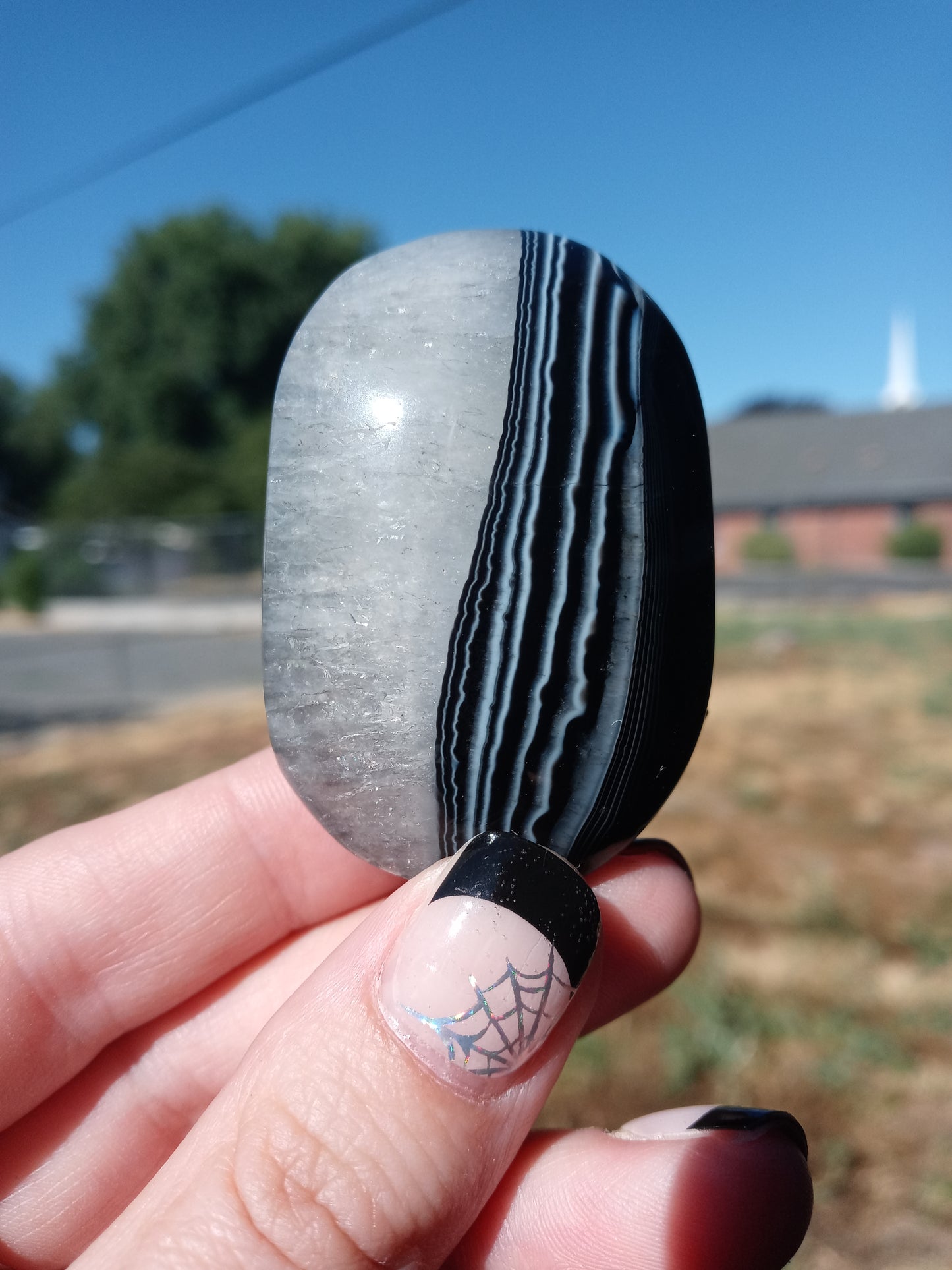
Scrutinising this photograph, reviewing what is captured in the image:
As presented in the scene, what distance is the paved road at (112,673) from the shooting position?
8.36m

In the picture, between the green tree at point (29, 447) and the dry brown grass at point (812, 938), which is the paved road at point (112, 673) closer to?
the dry brown grass at point (812, 938)

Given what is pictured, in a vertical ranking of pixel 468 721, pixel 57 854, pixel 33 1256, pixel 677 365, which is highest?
pixel 677 365

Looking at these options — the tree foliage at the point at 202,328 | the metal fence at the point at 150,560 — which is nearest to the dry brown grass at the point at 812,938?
the metal fence at the point at 150,560

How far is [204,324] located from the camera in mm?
30109

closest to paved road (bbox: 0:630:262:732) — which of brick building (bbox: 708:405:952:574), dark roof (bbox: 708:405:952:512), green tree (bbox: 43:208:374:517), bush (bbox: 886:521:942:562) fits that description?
brick building (bbox: 708:405:952:574)

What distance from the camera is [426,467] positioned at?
0.93 meters

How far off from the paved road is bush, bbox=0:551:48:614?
347cm

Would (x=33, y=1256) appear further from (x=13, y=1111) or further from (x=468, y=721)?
(x=468, y=721)

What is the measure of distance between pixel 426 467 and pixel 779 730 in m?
5.46

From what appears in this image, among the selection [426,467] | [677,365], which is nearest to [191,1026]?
[426,467]

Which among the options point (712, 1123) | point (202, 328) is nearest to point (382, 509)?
point (712, 1123)

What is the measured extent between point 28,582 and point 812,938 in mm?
19054

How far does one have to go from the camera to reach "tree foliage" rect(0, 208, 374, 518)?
29.8m

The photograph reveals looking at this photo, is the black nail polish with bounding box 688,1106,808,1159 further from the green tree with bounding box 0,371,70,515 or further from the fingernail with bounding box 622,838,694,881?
the green tree with bounding box 0,371,70,515
